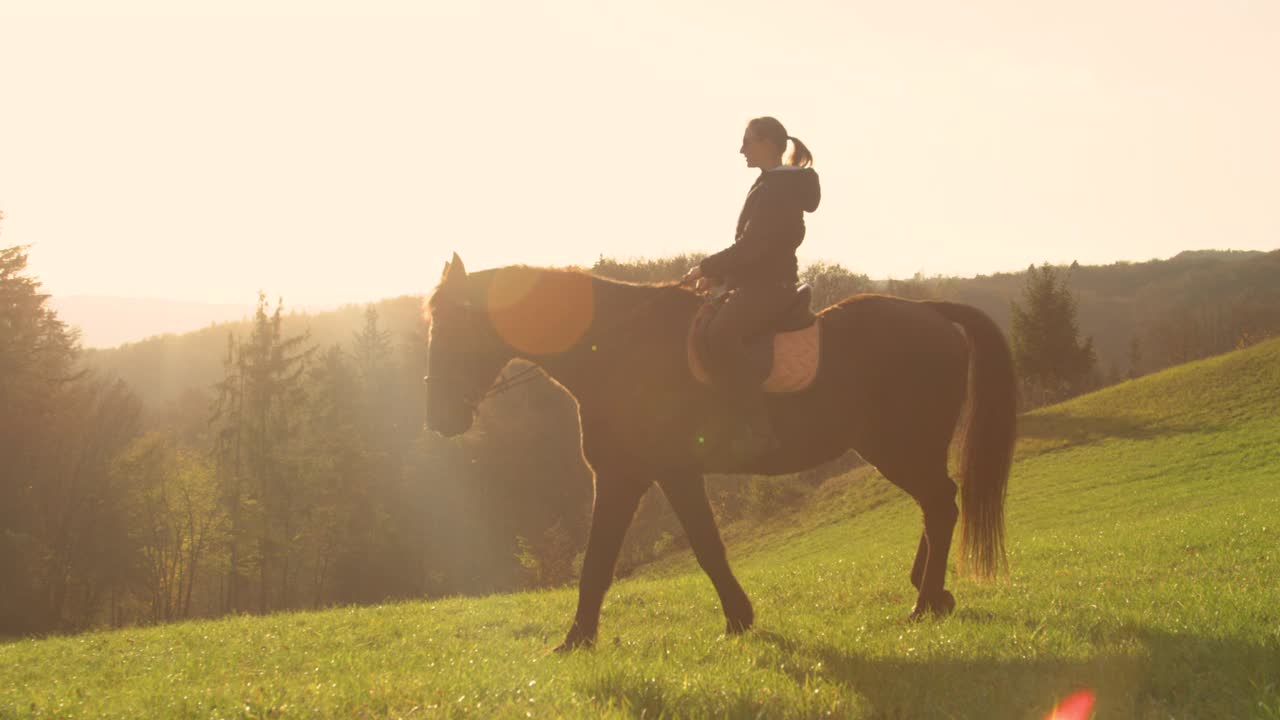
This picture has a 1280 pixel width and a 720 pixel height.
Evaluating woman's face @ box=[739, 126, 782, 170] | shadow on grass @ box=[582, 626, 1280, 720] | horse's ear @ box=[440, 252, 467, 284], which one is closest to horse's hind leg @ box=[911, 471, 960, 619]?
shadow on grass @ box=[582, 626, 1280, 720]

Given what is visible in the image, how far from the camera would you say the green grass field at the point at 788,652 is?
4730mm

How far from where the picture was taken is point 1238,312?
108938mm

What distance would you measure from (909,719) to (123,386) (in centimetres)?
5638

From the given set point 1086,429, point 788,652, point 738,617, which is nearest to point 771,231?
point 788,652

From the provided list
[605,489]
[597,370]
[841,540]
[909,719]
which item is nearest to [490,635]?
[605,489]

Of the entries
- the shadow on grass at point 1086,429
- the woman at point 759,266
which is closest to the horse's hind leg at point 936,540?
the woman at point 759,266

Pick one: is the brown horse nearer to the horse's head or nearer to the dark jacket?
the horse's head

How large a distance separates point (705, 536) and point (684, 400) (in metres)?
1.32

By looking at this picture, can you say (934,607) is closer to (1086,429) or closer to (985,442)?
(985,442)

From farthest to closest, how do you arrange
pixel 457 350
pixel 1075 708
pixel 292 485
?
1. pixel 292 485
2. pixel 457 350
3. pixel 1075 708

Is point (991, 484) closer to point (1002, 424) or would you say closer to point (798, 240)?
point (1002, 424)

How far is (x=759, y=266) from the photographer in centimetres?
705

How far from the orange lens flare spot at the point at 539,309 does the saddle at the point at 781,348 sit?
1076 mm

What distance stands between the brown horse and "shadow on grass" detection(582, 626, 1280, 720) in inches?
81.4
